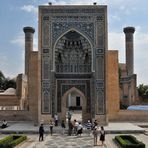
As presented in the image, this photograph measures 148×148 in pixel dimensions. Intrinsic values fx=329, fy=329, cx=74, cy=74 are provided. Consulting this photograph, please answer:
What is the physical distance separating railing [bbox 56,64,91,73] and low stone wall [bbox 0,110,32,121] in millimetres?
3842

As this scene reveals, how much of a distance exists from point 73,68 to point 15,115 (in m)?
5.10

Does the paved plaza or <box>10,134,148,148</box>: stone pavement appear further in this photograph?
the paved plaza

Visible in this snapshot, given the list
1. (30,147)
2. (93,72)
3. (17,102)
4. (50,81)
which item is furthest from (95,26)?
(17,102)

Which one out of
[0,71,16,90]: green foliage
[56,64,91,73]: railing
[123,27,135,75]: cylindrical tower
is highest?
[123,27,135,75]: cylindrical tower

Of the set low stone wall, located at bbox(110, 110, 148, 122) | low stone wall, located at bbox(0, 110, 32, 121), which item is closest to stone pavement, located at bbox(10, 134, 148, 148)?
low stone wall, located at bbox(110, 110, 148, 122)

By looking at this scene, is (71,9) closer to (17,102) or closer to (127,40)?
(17,102)

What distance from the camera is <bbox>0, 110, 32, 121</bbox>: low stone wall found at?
2114 cm

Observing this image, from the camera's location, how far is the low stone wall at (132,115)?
20.5 meters

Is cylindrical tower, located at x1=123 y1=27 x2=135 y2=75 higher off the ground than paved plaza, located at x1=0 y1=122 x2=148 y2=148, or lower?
higher

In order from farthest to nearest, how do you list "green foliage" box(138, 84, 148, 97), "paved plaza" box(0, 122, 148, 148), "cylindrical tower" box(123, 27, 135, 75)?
"green foliage" box(138, 84, 148, 97)
"cylindrical tower" box(123, 27, 135, 75)
"paved plaza" box(0, 122, 148, 148)

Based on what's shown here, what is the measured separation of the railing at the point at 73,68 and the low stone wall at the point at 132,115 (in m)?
3.54

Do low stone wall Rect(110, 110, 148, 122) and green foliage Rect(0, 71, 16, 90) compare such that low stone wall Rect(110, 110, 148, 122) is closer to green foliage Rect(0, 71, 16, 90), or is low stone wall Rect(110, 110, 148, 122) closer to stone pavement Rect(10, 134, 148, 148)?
stone pavement Rect(10, 134, 148, 148)

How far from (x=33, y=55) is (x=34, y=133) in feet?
22.0

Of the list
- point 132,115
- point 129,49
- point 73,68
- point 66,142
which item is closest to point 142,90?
point 129,49
